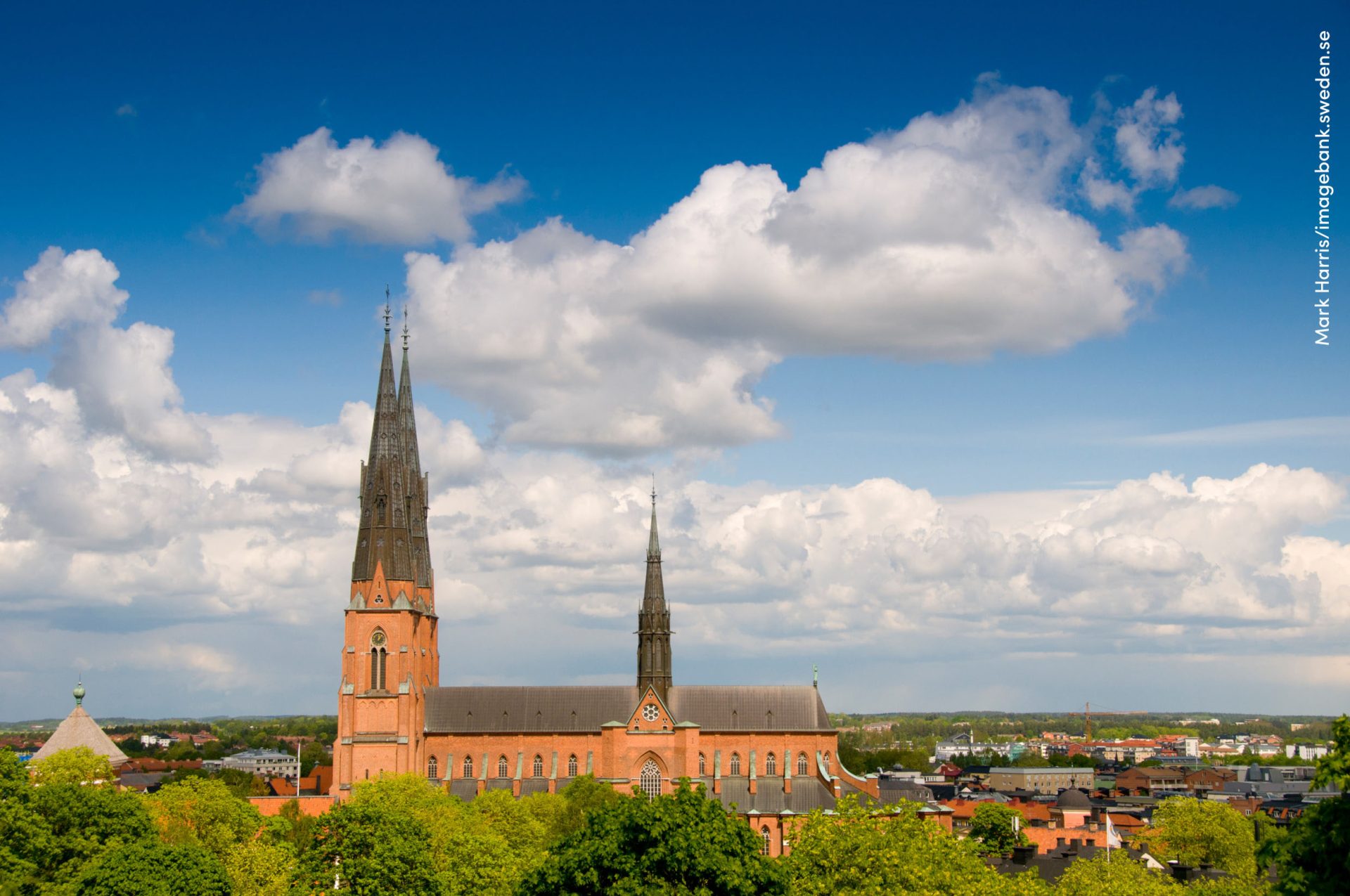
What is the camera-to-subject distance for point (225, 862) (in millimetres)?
86062

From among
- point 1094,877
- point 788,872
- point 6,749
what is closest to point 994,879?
point 788,872

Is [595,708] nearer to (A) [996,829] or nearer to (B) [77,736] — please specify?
(A) [996,829]

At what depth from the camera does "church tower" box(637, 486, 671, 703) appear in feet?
439

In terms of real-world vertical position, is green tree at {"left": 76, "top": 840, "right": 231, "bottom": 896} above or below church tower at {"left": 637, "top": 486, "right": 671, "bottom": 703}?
below

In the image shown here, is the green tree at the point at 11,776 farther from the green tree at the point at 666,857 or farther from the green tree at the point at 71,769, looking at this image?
the green tree at the point at 666,857

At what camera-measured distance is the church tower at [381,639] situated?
12762cm

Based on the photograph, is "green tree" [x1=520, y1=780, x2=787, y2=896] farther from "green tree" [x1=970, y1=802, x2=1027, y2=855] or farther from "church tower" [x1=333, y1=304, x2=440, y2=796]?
"green tree" [x1=970, y1=802, x2=1027, y2=855]

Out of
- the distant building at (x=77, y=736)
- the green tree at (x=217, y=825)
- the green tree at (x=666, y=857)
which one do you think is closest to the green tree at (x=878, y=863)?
the green tree at (x=666, y=857)

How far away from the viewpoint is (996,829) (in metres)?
133

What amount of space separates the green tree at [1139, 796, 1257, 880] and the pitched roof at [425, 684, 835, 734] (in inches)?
1265

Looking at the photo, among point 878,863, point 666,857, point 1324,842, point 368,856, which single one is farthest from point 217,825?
point 1324,842

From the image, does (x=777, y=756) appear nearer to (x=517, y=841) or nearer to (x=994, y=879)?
(x=517, y=841)

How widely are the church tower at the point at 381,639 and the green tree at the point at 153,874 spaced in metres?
53.4

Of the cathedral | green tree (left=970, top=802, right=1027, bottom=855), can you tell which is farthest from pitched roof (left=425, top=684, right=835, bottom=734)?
green tree (left=970, top=802, right=1027, bottom=855)
